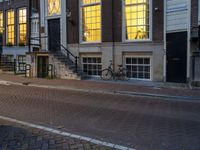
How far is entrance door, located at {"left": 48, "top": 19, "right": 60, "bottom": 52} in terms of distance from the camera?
2053cm

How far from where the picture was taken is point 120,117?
757cm

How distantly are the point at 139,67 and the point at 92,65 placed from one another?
3529 millimetres

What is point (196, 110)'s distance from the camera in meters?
8.80

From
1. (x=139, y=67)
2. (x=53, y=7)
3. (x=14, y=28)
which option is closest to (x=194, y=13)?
(x=139, y=67)

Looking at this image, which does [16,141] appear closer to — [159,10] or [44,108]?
[44,108]

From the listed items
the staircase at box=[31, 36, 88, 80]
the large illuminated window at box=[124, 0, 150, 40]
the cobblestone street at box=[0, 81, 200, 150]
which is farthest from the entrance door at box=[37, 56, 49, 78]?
the cobblestone street at box=[0, 81, 200, 150]

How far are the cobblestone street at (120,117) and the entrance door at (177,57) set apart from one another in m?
4.47

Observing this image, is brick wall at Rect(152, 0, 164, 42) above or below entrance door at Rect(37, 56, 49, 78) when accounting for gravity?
above

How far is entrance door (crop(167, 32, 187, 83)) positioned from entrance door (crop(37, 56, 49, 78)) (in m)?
8.50

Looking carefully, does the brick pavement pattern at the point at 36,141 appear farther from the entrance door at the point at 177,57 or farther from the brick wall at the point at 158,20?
the brick wall at the point at 158,20

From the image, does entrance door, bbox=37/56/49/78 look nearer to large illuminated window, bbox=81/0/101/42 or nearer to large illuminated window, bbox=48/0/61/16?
large illuminated window, bbox=81/0/101/42

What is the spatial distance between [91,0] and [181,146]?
15.0m

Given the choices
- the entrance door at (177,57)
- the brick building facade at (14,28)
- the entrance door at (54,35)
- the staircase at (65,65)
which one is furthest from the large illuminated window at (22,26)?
the entrance door at (177,57)

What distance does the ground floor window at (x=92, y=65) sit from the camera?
18547mm
